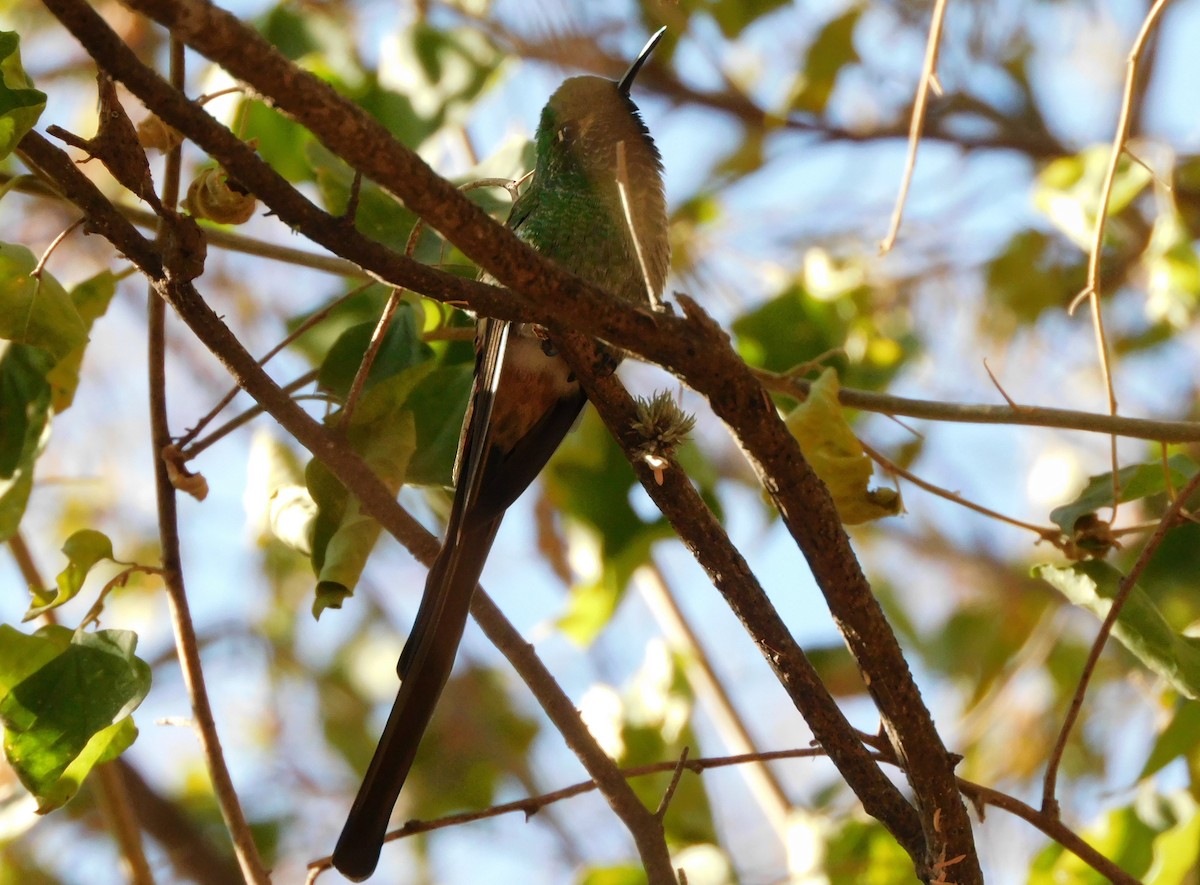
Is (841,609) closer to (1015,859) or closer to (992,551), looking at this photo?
(1015,859)

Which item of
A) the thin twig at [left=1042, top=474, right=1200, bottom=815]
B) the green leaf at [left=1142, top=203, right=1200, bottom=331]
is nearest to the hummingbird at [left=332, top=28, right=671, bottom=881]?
the thin twig at [left=1042, top=474, right=1200, bottom=815]

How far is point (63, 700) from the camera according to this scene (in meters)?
1.37

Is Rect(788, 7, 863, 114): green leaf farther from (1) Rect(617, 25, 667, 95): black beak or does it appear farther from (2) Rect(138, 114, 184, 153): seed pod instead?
(2) Rect(138, 114, 184, 153): seed pod

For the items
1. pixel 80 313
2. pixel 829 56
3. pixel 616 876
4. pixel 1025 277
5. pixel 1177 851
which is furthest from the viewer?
pixel 1025 277

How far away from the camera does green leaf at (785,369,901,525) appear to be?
150cm

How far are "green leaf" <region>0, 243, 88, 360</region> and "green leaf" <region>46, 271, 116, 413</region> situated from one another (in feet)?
1.07

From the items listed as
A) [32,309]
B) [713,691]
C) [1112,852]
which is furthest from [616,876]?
[32,309]

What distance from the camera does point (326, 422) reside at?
1602mm

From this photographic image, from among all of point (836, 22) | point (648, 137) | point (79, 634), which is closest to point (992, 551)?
point (836, 22)

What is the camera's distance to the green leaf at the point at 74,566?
144cm

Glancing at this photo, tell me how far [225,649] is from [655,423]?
300 cm

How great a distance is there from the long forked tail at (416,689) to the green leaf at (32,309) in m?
0.56

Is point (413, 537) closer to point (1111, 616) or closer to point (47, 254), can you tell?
point (47, 254)

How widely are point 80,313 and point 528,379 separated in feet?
2.32
